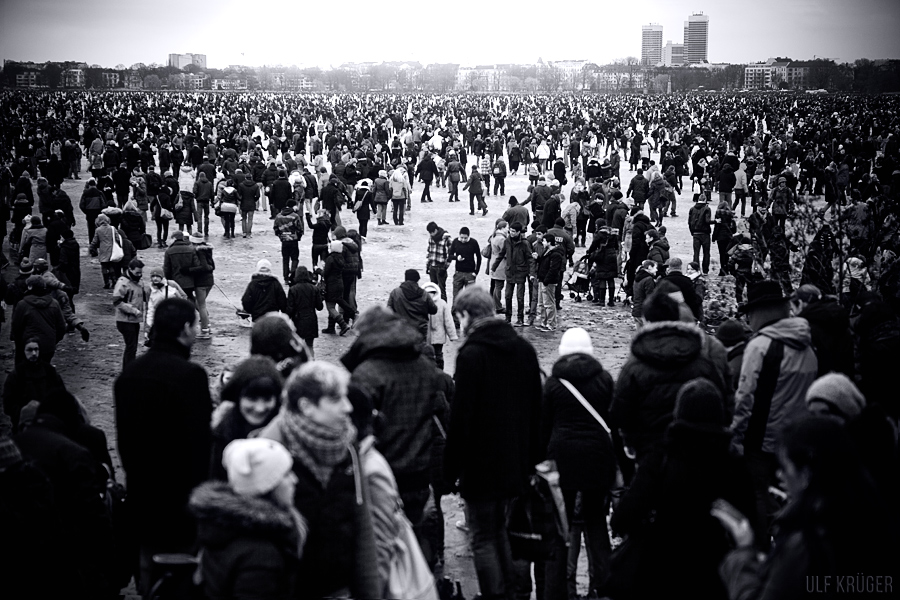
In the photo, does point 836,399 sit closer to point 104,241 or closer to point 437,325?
point 437,325

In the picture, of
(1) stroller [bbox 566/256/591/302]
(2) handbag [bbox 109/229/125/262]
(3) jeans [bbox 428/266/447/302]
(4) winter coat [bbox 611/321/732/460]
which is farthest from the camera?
(1) stroller [bbox 566/256/591/302]

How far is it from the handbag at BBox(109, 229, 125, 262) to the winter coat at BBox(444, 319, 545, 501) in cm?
999

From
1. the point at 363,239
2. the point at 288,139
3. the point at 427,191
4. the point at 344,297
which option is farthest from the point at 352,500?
the point at 288,139

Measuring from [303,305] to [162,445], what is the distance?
19.4 ft

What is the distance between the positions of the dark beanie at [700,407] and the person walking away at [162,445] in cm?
208

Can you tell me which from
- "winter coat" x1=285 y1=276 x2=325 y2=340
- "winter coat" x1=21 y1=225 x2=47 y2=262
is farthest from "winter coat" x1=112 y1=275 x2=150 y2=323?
"winter coat" x1=21 y1=225 x2=47 y2=262

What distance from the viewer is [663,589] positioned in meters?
3.57

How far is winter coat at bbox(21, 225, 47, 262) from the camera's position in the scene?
510 inches

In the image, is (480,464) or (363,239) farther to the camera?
(363,239)

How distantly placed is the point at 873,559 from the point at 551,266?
945 centimetres

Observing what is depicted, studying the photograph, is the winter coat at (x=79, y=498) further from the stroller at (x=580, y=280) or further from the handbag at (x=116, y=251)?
the stroller at (x=580, y=280)

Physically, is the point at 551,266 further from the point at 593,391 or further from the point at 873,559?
the point at 873,559

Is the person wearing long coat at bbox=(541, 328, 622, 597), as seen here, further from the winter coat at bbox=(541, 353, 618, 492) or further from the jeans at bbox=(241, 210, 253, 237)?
the jeans at bbox=(241, 210, 253, 237)

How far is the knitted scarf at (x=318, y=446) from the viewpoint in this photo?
322 centimetres
